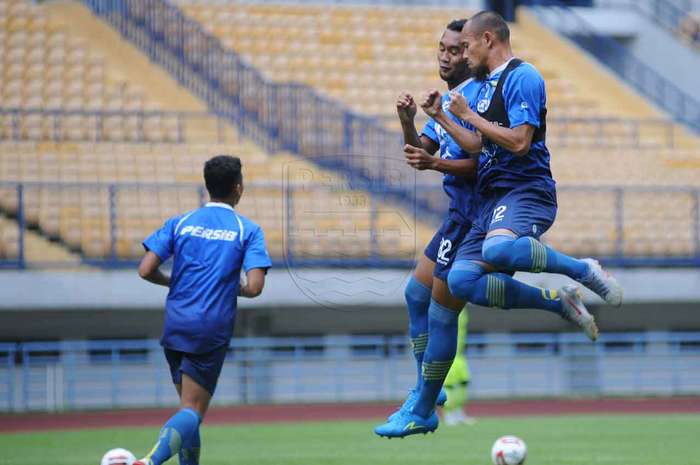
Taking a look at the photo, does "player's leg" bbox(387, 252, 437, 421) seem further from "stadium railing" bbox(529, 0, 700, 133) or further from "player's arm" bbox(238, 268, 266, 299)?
"stadium railing" bbox(529, 0, 700, 133)

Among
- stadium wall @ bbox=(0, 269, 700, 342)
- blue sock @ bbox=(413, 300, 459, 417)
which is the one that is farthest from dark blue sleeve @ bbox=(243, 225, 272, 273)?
stadium wall @ bbox=(0, 269, 700, 342)

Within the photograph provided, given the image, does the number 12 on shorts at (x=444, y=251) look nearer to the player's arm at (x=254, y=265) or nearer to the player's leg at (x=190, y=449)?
the player's arm at (x=254, y=265)

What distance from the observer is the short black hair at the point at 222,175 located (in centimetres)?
651

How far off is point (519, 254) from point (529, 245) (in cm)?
9

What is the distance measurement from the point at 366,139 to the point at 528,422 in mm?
6880

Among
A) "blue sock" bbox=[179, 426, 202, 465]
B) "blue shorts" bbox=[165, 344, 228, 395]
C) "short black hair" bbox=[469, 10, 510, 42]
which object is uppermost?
"short black hair" bbox=[469, 10, 510, 42]

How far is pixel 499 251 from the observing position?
5820mm

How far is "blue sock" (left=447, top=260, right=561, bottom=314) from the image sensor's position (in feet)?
19.9

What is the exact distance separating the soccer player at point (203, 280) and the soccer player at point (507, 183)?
136 cm

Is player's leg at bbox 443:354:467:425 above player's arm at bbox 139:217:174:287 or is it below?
below

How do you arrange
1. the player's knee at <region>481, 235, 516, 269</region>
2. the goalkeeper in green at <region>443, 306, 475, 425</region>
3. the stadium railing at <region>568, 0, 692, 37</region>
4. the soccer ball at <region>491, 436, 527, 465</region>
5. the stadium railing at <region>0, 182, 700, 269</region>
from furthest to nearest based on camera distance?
the stadium railing at <region>568, 0, 692, 37</region> → the stadium railing at <region>0, 182, 700, 269</region> → the goalkeeper in green at <region>443, 306, 475, 425</region> → the soccer ball at <region>491, 436, 527, 465</region> → the player's knee at <region>481, 235, 516, 269</region>

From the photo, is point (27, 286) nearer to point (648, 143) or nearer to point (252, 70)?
point (252, 70)

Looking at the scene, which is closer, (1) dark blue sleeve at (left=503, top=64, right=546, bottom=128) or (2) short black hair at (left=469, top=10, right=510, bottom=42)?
(1) dark blue sleeve at (left=503, top=64, right=546, bottom=128)

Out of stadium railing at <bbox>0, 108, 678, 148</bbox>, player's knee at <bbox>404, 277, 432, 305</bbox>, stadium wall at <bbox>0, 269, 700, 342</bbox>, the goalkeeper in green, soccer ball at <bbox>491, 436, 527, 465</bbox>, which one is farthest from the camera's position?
stadium railing at <bbox>0, 108, 678, 148</bbox>
